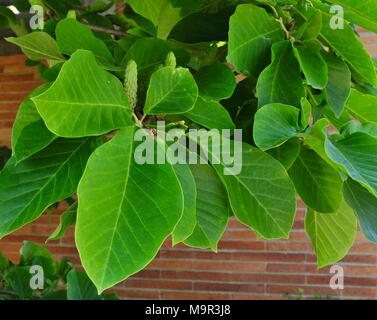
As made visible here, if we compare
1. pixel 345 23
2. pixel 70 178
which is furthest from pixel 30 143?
pixel 345 23

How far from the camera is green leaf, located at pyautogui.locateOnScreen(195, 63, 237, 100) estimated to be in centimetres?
59

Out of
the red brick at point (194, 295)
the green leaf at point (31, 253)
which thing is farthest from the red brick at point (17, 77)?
the green leaf at point (31, 253)

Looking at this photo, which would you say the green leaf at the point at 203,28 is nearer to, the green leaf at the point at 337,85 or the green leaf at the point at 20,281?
the green leaf at the point at 337,85

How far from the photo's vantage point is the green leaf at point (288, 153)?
0.59m

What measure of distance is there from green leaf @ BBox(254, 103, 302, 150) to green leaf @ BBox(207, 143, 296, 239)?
0.04 m

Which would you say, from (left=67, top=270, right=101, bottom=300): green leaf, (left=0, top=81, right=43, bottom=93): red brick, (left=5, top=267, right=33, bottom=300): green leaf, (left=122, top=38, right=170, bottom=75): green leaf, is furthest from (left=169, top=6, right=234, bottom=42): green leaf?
(left=0, top=81, right=43, bottom=93): red brick

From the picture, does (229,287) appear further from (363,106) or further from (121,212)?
(121,212)

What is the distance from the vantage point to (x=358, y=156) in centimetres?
54

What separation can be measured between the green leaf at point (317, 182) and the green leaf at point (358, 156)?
6 cm

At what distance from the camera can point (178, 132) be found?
0.56m

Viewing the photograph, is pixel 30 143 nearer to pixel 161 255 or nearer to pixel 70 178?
pixel 70 178

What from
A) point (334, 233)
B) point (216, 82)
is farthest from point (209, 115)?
point (334, 233)
